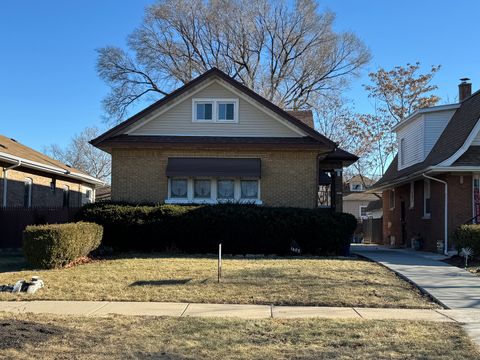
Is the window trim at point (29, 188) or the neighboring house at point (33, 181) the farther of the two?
the window trim at point (29, 188)

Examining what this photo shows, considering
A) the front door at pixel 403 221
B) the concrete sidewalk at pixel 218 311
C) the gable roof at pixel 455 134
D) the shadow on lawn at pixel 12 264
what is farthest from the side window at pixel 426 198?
the shadow on lawn at pixel 12 264

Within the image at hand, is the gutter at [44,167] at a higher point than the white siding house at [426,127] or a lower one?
lower

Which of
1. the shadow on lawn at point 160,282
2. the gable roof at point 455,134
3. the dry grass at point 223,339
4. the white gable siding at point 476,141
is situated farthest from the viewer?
the white gable siding at point 476,141

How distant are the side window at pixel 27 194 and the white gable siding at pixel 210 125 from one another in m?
6.95

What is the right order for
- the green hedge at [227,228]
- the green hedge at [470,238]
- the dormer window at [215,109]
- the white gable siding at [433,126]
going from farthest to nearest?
1. the white gable siding at [433,126]
2. the dormer window at [215,109]
3. the green hedge at [227,228]
4. the green hedge at [470,238]

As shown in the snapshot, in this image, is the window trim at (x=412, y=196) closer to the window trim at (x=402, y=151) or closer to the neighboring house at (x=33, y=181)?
the window trim at (x=402, y=151)

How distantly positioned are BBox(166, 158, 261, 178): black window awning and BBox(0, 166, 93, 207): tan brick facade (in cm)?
734

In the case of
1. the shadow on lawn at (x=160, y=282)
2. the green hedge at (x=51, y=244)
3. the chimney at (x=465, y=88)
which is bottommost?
the shadow on lawn at (x=160, y=282)

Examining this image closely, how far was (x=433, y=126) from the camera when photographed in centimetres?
2122

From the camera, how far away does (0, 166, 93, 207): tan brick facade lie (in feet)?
71.1

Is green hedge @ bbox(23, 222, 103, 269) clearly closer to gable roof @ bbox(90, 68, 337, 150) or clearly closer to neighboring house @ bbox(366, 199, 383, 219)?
gable roof @ bbox(90, 68, 337, 150)

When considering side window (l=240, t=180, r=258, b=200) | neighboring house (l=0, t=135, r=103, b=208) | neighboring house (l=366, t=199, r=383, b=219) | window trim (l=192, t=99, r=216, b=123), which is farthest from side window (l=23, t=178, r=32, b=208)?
neighboring house (l=366, t=199, r=383, b=219)

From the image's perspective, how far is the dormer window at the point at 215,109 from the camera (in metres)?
19.8

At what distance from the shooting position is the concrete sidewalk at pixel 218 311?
8406 millimetres
